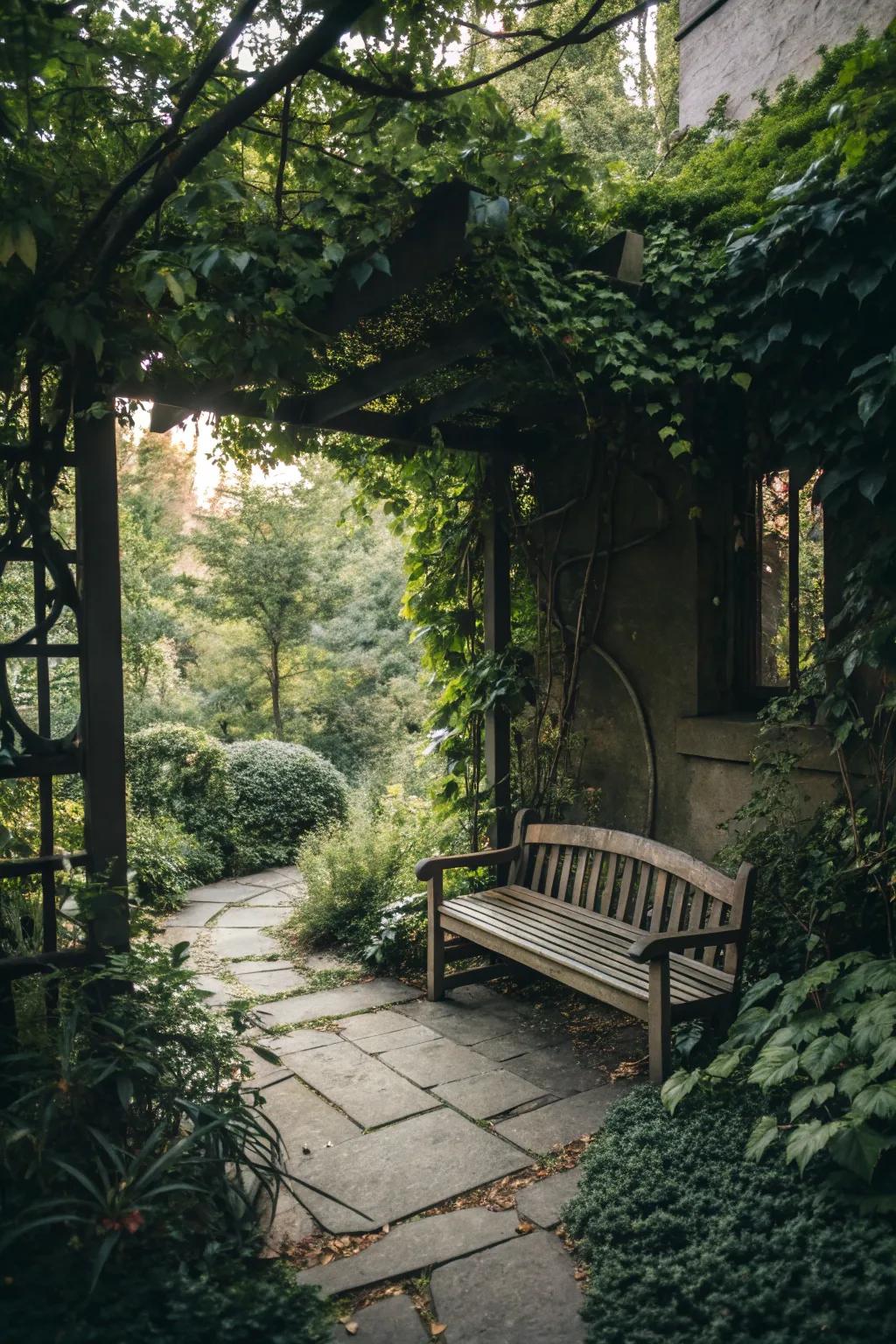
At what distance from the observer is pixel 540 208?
383 centimetres

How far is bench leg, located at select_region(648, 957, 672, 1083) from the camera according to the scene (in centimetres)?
329

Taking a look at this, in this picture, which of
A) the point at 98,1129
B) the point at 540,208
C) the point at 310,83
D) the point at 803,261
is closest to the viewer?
the point at 98,1129

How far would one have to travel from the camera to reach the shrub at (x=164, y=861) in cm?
643

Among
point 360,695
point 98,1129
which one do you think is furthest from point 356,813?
point 360,695

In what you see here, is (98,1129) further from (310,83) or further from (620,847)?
(310,83)

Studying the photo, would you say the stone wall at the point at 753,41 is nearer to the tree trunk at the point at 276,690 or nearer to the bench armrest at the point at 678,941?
the bench armrest at the point at 678,941

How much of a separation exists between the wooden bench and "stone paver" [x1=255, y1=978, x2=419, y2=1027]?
263mm

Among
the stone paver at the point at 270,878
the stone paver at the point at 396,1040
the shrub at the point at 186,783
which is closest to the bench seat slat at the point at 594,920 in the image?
the stone paver at the point at 396,1040

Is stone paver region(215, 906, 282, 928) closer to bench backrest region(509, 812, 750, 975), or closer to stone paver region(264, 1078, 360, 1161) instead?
bench backrest region(509, 812, 750, 975)

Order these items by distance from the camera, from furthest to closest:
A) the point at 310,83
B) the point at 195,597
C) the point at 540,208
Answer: the point at 195,597 → the point at 540,208 → the point at 310,83

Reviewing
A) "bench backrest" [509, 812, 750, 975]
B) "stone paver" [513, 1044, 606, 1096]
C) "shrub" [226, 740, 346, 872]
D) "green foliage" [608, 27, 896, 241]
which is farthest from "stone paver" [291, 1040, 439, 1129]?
"shrub" [226, 740, 346, 872]

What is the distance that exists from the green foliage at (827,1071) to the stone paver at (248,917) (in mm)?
3694

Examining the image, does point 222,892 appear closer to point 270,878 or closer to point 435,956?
point 270,878

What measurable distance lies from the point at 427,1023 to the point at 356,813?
335 centimetres
